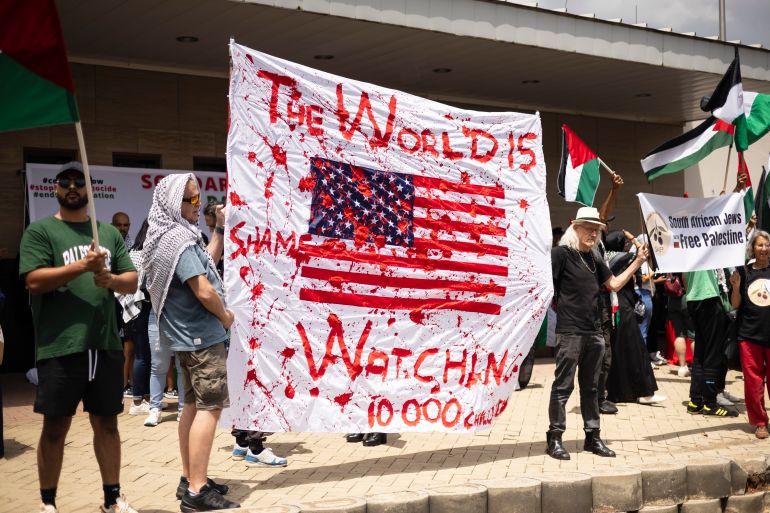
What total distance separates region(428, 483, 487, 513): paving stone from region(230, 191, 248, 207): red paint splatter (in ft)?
7.40

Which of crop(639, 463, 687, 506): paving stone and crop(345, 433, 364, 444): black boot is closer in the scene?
crop(639, 463, 687, 506): paving stone

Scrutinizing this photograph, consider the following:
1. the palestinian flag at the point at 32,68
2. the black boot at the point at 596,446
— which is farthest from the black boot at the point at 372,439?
the palestinian flag at the point at 32,68

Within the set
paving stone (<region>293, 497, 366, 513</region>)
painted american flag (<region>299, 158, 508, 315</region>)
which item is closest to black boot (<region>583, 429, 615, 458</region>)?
painted american flag (<region>299, 158, 508, 315</region>)

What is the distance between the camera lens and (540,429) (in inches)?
340

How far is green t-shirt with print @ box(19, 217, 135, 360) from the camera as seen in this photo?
512cm

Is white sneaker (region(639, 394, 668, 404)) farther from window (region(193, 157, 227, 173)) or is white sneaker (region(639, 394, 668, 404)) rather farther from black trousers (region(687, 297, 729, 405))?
window (region(193, 157, 227, 173))

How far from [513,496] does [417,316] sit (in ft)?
5.45

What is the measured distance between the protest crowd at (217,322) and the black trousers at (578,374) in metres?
0.01

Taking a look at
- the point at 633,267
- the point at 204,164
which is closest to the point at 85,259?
the point at 633,267

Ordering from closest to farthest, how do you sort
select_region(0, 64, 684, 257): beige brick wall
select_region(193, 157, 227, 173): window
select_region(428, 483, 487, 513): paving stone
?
1. select_region(428, 483, 487, 513): paving stone
2. select_region(0, 64, 684, 257): beige brick wall
3. select_region(193, 157, 227, 173): window

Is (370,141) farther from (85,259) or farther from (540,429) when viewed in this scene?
(540,429)

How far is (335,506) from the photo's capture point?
537 cm

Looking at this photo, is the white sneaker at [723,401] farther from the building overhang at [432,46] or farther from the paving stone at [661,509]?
the building overhang at [432,46]

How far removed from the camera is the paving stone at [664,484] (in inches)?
246
